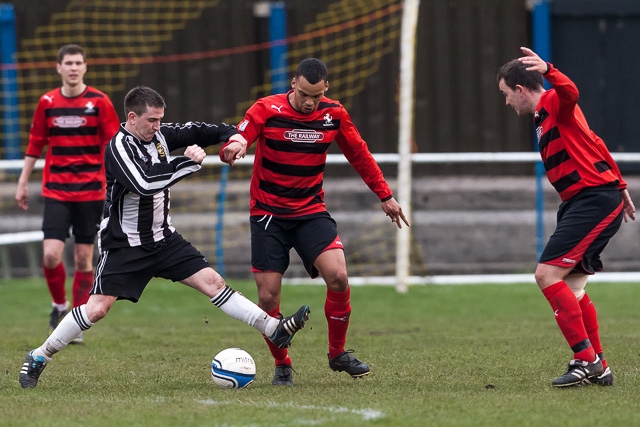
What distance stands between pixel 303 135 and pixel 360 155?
46cm

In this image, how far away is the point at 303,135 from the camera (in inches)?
275

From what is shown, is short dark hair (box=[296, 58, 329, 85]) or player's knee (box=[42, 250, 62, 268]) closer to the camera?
short dark hair (box=[296, 58, 329, 85])

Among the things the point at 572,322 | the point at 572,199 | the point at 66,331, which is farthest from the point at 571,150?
the point at 66,331

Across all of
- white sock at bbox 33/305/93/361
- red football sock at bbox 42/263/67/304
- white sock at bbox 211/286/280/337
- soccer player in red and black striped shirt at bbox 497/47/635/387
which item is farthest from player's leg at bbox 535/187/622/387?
red football sock at bbox 42/263/67/304

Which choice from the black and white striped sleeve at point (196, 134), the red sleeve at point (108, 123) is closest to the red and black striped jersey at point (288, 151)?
the black and white striped sleeve at point (196, 134)

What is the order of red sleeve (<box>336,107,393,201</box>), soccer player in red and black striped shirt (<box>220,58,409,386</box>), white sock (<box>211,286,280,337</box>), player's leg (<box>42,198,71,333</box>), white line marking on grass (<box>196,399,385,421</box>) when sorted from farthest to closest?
player's leg (<box>42,198,71,333</box>) < red sleeve (<box>336,107,393,201</box>) < soccer player in red and black striped shirt (<box>220,58,409,386</box>) < white sock (<box>211,286,280,337</box>) < white line marking on grass (<box>196,399,385,421</box>)

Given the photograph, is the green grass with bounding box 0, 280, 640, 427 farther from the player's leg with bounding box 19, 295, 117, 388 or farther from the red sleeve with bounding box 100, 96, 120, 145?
the red sleeve with bounding box 100, 96, 120, 145

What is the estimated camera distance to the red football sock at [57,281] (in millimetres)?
9383

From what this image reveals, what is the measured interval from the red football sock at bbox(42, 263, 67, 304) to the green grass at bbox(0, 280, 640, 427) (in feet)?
1.16

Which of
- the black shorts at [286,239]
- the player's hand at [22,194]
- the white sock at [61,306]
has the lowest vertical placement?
the white sock at [61,306]

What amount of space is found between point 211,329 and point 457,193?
17.5ft

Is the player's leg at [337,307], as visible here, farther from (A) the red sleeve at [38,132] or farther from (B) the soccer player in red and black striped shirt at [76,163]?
(A) the red sleeve at [38,132]

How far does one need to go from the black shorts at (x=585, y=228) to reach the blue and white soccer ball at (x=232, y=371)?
1782mm

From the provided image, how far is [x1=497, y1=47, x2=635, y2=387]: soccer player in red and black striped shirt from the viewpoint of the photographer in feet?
21.4
